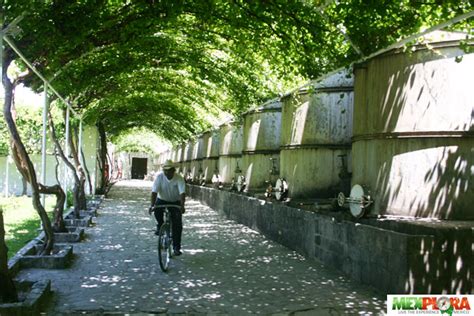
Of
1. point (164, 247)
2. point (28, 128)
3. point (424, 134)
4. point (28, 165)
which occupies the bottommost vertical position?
point (164, 247)

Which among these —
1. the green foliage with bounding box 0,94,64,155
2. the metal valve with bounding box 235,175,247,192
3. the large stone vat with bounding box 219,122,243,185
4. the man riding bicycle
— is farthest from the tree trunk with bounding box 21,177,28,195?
the man riding bicycle

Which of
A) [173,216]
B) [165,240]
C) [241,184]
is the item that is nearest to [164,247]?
[165,240]

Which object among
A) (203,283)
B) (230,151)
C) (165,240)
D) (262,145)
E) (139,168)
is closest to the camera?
(203,283)

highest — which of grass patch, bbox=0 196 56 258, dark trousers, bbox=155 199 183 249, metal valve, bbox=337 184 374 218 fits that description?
metal valve, bbox=337 184 374 218

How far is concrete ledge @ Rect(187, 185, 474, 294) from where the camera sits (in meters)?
6.67

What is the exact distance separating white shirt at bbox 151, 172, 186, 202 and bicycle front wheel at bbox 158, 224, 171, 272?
55 cm

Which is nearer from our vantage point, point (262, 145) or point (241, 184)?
point (262, 145)

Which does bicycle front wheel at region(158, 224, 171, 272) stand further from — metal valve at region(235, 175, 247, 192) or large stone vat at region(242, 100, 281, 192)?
metal valve at region(235, 175, 247, 192)

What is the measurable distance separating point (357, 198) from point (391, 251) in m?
1.63

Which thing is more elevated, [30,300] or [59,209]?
[59,209]

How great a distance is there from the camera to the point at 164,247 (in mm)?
9086

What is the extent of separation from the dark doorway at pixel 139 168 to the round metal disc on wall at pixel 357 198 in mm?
73764

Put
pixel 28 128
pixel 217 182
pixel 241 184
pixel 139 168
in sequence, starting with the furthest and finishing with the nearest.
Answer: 1. pixel 139 168
2. pixel 28 128
3. pixel 217 182
4. pixel 241 184

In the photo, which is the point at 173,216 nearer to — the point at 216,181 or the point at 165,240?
the point at 165,240
